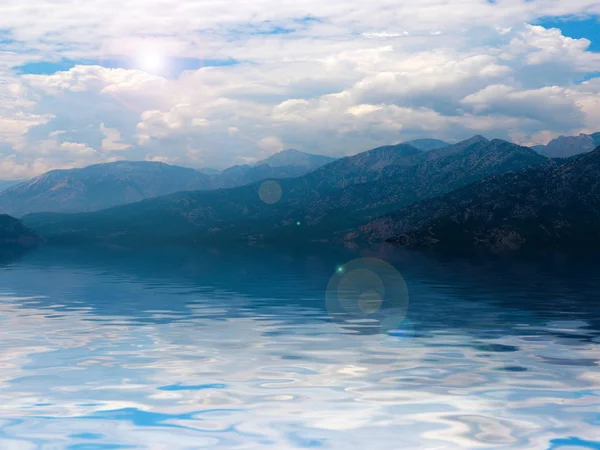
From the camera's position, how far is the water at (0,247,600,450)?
1060 inches

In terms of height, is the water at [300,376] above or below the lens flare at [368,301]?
above

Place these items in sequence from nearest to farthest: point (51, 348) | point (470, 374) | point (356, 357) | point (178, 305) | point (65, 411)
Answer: point (65, 411), point (470, 374), point (356, 357), point (51, 348), point (178, 305)

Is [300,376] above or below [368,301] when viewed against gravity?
above

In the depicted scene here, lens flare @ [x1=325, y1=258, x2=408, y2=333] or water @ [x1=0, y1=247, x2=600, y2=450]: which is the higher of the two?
water @ [x1=0, y1=247, x2=600, y2=450]

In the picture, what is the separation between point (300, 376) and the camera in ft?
124

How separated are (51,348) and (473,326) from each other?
36.4m

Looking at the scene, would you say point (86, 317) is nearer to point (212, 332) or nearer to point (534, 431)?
point (212, 332)

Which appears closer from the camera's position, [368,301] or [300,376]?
[300,376]

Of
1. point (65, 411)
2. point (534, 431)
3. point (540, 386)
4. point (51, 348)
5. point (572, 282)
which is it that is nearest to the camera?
point (534, 431)

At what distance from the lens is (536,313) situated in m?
70.4

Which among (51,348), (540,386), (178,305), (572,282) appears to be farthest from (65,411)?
(572,282)

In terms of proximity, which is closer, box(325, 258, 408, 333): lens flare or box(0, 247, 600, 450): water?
box(0, 247, 600, 450): water

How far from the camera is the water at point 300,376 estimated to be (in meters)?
26.9

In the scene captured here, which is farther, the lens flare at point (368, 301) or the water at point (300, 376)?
the lens flare at point (368, 301)
